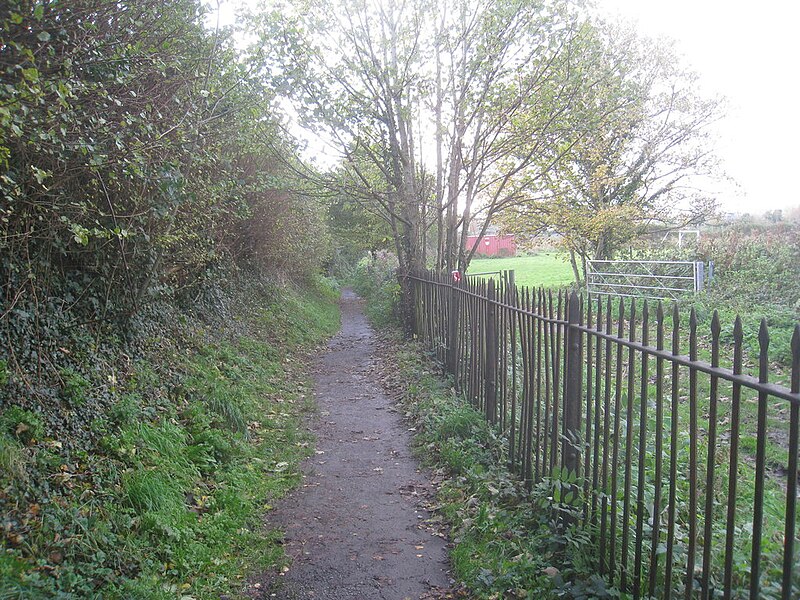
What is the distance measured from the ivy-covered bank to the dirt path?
298 millimetres

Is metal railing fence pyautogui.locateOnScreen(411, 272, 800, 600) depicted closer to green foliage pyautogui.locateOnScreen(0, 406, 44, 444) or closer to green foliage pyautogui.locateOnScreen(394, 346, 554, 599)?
green foliage pyautogui.locateOnScreen(394, 346, 554, 599)

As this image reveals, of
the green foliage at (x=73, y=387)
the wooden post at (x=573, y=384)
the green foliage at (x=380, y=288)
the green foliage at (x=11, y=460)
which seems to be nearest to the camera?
the green foliage at (x=11, y=460)

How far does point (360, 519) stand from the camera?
5203mm

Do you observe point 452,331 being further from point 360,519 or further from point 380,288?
point 380,288

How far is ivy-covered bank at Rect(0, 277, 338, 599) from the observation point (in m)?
3.69

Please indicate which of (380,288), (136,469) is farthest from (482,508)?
(380,288)

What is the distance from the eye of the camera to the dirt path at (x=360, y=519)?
13.7 ft

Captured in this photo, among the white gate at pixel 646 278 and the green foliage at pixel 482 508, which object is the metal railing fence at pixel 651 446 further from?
the white gate at pixel 646 278

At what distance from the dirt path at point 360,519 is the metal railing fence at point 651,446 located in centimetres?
108

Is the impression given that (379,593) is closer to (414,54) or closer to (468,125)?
(468,125)

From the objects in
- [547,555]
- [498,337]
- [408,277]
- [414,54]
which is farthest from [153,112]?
[408,277]

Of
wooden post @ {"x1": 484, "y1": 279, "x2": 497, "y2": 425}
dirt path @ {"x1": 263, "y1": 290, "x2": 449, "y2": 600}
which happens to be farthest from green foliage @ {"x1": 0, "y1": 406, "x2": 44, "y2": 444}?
wooden post @ {"x1": 484, "y1": 279, "x2": 497, "y2": 425}

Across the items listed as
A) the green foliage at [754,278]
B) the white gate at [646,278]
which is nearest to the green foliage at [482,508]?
the green foliage at [754,278]

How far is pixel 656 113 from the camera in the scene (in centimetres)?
2325
